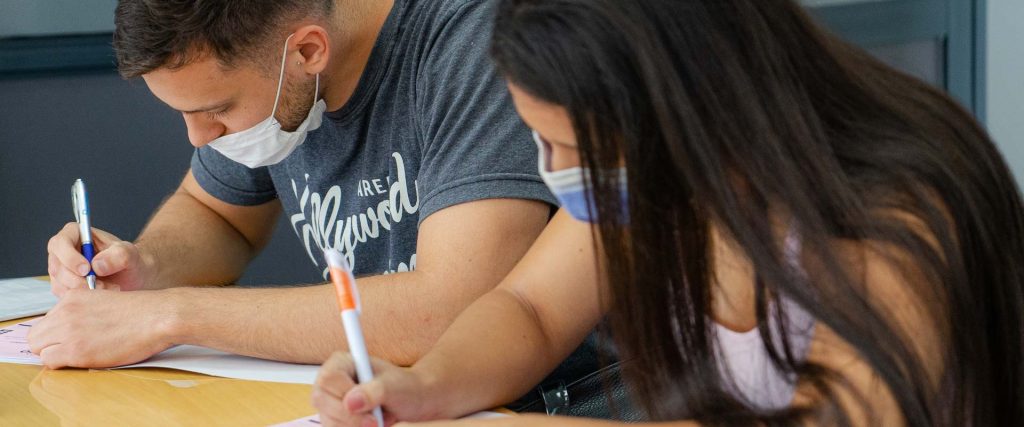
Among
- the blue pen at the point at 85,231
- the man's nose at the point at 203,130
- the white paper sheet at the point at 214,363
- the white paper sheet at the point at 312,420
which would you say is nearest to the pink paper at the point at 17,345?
the white paper sheet at the point at 214,363

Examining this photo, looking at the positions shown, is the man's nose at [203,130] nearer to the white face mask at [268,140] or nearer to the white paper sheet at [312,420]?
the white face mask at [268,140]

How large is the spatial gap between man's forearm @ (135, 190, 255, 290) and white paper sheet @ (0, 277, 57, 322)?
153 millimetres

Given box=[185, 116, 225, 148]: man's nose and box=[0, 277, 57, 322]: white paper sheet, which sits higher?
box=[185, 116, 225, 148]: man's nose

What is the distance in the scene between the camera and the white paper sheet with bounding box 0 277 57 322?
1634mm

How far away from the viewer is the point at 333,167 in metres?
1.62

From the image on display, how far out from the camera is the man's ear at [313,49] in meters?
1.50

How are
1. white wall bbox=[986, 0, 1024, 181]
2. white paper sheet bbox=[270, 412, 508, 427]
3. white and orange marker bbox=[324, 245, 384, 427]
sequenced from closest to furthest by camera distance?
white and orange marker bbox=[324, 245, 384, 427], white paper sheet bbox=[270, 412, 508, 427], white wall bbox=[986, 0, 1024, 181]

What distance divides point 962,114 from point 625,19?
11.4 inches

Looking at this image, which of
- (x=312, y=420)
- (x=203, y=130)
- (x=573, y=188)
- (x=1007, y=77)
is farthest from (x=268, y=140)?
(x=1007, y=77)

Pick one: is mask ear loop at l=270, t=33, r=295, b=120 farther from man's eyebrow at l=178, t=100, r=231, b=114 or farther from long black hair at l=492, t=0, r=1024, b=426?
long black hair at l=492, t=0, r=1024, b=426

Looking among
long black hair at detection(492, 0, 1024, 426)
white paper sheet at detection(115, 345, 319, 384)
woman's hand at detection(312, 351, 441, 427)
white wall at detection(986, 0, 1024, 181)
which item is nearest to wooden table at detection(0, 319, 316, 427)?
white paper sheet at detection(115, 345, 319, 384)

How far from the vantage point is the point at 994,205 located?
2.82 ft

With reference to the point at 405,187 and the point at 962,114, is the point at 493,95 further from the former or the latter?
the point at 962,114

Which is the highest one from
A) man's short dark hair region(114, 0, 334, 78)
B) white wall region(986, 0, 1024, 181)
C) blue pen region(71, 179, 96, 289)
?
man's short dark hair region(114, 0, 334, 78)
